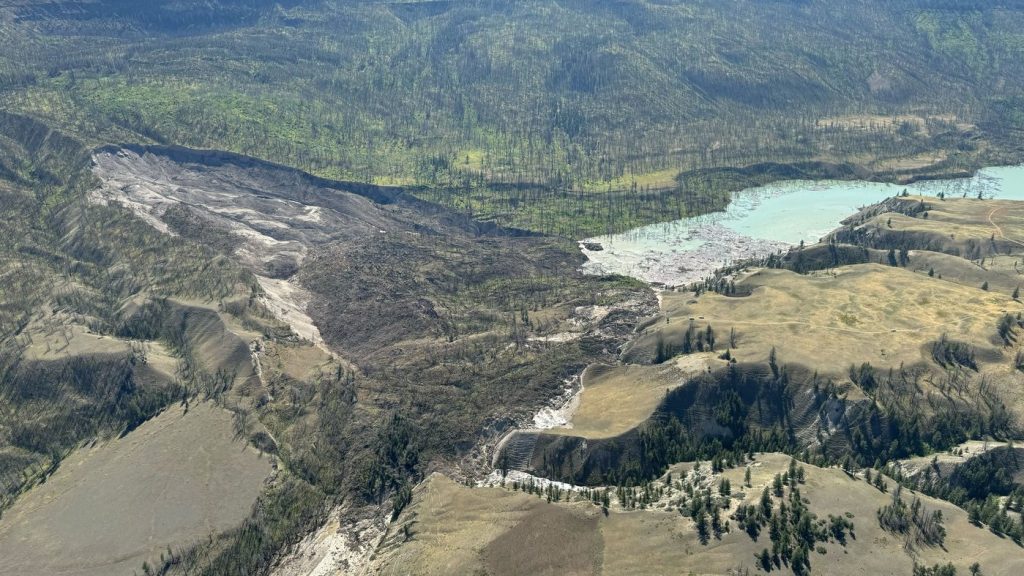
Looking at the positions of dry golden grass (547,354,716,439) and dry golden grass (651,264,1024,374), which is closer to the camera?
dry golden grass (547,354,716,439)

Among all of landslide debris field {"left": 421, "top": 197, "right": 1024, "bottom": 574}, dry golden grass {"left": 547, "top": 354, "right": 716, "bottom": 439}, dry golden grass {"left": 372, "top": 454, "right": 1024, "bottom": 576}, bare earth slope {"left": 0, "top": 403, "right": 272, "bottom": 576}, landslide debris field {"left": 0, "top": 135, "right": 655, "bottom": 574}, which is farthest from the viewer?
dry golden grass {"left": 547, "top": 354, "right": 716, "bottom": 439}

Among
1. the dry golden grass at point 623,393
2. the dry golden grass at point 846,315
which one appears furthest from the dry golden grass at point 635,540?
the dry golden grass at point 846,315

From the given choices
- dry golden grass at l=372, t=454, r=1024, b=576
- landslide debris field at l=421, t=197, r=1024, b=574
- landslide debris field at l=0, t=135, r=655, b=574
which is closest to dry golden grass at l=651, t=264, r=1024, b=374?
landslide debris field at l=421, t=197, r=1024, b=574

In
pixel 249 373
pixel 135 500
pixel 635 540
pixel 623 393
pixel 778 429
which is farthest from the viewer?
pixel 249 373

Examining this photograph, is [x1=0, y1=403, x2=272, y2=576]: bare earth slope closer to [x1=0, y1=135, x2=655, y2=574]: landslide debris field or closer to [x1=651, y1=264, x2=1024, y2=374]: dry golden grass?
[x1=0, y1=135, x2=655, y2=574]: landslide debris field

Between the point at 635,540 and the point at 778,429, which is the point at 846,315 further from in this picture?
the point at 635,540

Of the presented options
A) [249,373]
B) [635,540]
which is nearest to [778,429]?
[635,540]

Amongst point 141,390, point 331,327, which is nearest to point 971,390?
point 331,327

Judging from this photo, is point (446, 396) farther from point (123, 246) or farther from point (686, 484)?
point (123, 246)

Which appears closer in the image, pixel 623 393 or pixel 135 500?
pixel 135 500

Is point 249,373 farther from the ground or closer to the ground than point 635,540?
farther from the ground

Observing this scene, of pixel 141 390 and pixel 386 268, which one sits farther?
pixel 386 268
